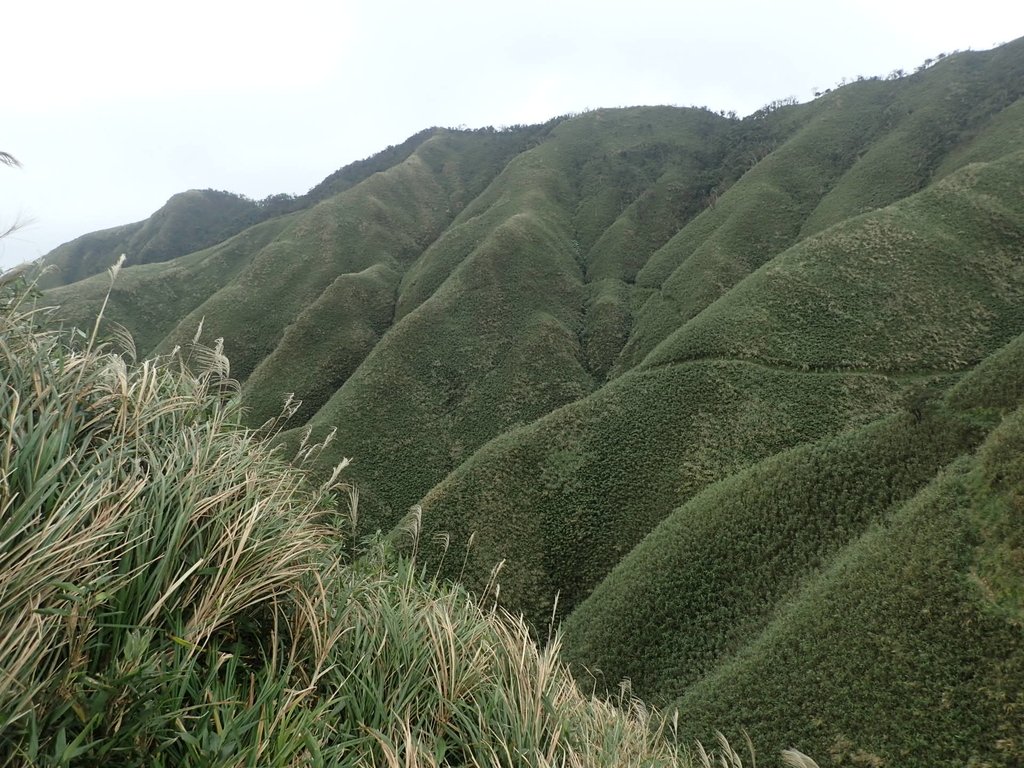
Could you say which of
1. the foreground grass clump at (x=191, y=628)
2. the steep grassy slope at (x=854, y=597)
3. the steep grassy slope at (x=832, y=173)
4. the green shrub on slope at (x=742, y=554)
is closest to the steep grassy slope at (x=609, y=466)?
the steep grassy slope at (x=854, y=597)

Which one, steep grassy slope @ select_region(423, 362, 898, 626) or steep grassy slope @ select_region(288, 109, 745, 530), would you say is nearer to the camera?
steep grassy slope @ select_region(423, 362, 898, 626)

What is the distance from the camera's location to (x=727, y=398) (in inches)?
1455

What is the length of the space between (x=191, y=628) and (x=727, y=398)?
38.0 meters

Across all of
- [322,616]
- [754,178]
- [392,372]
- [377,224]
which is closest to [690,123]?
[754,178]

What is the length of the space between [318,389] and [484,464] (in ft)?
113

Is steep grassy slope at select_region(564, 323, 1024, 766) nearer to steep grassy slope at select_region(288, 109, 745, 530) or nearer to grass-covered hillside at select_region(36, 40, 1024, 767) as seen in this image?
grass-covered hillside at select_region(36, 40, 1024, 767)

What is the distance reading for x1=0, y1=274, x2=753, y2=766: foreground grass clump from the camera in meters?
2.88

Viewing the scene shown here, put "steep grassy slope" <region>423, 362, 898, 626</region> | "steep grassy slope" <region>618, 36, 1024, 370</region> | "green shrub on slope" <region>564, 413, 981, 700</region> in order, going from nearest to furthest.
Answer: "green shrub on slope" <region>564, 413, 981, 700</region>
"steep grassy slope" <region>423, 362, 898, 626</region>
"steep grassy slope" <region>618, 36, 1024, 370</region>

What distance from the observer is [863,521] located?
22.3m

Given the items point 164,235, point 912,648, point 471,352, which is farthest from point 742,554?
point 164,235

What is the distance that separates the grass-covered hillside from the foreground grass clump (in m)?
3.17

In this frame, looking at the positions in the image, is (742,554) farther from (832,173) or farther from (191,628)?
(832,173)

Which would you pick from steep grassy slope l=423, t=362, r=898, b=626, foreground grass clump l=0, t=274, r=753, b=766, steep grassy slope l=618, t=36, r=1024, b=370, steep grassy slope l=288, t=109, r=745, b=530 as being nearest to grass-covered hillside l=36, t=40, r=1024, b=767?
steep grassy slope l=423, t=362, r=898, b=626

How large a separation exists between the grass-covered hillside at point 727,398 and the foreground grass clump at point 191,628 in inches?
125
